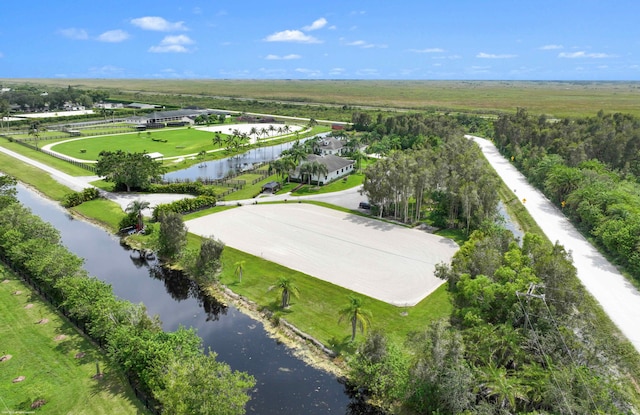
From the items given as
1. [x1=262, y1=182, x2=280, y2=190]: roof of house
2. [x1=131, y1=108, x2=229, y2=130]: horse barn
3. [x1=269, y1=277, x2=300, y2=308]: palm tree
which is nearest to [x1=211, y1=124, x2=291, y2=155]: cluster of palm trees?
[x1=131, y1=108, x2=229, y2=130]: horse barn

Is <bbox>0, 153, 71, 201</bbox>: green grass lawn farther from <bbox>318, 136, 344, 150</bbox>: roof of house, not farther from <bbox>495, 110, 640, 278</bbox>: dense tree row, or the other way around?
<bbox>495, 110, 640, 278</bbox>: dense tree row

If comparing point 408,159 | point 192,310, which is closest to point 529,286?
point 192,310

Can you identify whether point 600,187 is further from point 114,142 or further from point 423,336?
point 114,142

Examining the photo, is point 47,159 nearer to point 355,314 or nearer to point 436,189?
point 436,189

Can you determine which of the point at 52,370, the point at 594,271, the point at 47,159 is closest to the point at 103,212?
the point at 52,370

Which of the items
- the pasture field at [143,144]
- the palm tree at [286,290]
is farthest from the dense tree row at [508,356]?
the pasture field at [143,144]

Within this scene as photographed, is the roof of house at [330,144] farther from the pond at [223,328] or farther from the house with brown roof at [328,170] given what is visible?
the pond at [223,328]
